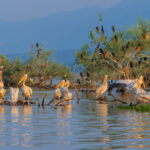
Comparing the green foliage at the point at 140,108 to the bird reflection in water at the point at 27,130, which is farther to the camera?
the green foliage at the point at 140,108

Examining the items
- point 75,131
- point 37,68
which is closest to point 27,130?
point 75,131

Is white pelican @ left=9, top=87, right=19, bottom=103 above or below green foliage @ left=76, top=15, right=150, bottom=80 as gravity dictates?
below

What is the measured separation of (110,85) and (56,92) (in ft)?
58.6

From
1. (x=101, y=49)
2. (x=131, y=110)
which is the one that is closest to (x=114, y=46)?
(x=101, y=49)

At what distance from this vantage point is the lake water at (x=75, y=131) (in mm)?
10836

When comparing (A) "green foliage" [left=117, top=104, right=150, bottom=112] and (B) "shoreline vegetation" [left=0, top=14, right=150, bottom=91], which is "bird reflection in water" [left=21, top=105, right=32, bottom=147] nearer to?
(A) "green foliage" [left=117, top=104, right=150, bottom=112]

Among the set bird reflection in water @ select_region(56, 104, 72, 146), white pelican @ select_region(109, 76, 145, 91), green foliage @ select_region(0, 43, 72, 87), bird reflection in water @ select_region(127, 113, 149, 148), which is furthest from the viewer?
green foliage @ select_region(0, 43, 72, 87)

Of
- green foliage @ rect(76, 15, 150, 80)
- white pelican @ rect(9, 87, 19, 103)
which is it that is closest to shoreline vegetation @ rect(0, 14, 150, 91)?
green foliage @ rect(76, 15, 150, 80)

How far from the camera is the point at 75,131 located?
43.8 ft

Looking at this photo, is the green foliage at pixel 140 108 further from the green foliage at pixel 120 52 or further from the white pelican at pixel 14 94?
the green foliage at pixel 120 52

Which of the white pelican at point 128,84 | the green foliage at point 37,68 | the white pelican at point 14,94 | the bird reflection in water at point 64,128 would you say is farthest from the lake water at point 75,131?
the green foliage at point 37,68

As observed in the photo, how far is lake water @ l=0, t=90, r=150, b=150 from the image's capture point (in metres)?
10.8

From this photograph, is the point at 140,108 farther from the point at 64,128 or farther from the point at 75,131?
the point at 75,131

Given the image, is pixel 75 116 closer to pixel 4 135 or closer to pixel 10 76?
pixel 4 135
